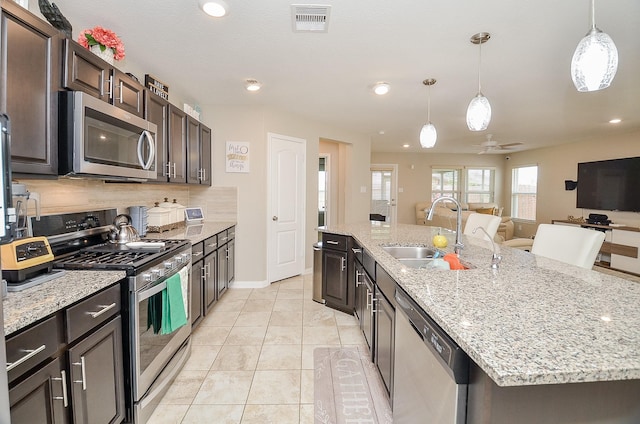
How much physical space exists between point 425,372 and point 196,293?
208 cm

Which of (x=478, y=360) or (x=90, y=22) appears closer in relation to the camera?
(x=478, y=360)

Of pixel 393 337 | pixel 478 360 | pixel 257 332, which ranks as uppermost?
pixel 478 360

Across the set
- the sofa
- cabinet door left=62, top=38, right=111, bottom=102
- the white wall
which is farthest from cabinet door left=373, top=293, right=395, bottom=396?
the white wall

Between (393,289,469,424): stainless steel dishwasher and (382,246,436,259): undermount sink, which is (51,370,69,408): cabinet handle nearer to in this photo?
(393,289,469,424): stainless steel dishwasher

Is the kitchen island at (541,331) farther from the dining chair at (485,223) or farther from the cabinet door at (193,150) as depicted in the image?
the cabinet door at (193,150)

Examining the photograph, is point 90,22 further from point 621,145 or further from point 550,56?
point 621,145

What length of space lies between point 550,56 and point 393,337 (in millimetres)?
2605

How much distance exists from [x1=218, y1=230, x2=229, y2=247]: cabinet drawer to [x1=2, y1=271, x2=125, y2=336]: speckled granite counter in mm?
1760

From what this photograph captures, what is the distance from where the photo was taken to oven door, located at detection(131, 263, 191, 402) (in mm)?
1549

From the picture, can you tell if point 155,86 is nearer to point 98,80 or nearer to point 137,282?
point 98,80

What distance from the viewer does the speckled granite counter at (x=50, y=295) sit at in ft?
3.15

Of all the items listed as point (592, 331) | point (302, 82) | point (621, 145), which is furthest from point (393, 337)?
point (621, 145)

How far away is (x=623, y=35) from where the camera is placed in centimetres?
216

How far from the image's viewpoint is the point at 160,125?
2598 millimetres
